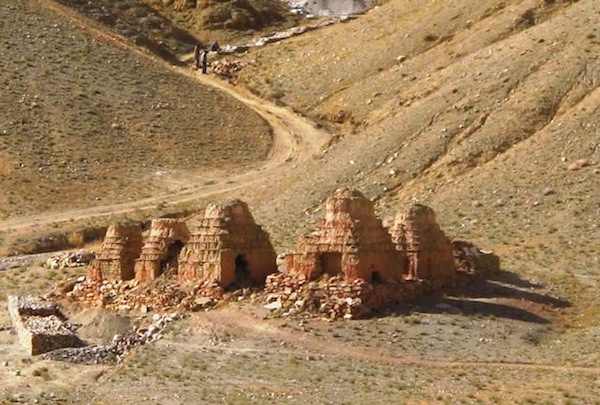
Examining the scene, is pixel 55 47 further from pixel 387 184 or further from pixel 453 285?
pixel 453 285

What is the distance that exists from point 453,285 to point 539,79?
2082 centimetres

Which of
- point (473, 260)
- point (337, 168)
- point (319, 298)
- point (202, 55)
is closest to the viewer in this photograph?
point (319, 298)

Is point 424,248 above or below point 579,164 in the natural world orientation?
below

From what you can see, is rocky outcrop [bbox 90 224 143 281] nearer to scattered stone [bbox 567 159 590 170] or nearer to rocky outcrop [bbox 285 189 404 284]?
rocky outcrop [bbox 285 189 404 284]

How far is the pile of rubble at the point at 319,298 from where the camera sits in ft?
143

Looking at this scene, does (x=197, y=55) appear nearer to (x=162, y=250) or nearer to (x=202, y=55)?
(x=202, y=55)

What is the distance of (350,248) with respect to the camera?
4400 cm

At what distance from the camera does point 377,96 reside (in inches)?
3036

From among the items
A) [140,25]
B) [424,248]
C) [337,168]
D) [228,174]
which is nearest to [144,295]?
[424,248]

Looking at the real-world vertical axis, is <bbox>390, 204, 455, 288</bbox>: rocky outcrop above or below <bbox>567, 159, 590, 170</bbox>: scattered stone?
below

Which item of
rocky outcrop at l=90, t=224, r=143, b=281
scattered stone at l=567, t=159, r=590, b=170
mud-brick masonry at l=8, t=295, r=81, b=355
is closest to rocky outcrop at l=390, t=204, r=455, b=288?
rocky outcrop at l=90, t=224, r=143, b=281

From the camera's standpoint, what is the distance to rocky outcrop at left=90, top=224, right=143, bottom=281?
4919cm

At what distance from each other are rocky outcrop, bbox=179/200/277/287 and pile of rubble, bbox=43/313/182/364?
6.37 feet

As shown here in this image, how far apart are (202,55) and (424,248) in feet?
159
